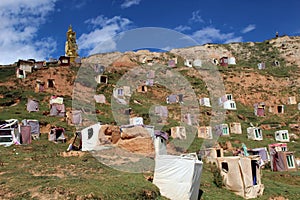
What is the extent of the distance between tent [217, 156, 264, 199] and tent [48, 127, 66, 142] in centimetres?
1377

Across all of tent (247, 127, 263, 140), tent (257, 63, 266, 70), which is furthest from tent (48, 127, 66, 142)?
tent (257, 63, 266, 70)

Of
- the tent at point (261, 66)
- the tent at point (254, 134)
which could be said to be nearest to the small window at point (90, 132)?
the tent at point (254, 134)

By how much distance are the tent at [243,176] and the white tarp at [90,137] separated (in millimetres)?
8777

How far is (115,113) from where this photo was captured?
36.2 m

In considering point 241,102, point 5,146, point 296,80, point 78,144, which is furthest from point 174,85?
point 5,146

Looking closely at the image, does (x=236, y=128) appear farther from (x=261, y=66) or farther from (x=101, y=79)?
(x=261, y=66)

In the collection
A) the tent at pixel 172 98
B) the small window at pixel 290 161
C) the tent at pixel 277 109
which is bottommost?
the small window at pixel 290 161

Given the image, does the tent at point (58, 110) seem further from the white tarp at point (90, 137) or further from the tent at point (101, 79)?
the tent at point (101, 79)

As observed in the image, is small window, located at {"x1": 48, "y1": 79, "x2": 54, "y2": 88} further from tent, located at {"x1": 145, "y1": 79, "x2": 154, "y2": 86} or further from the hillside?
tent, located at {"x1": 145, "y1": 79, "x2": 154, "y2": 86}

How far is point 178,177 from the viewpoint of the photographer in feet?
45.1

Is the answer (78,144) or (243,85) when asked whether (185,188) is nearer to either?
(78,144)

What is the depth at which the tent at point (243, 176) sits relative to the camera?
56.0ft

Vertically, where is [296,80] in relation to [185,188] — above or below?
above

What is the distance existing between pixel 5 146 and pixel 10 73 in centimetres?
2493
